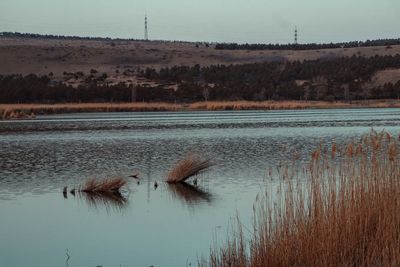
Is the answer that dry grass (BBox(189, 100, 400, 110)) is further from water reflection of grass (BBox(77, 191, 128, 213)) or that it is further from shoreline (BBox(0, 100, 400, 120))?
water reflection of grass (BBox(77, 191, 128, 213))

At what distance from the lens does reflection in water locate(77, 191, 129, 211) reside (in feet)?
41.4

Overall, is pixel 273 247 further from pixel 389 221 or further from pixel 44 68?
pixel 44 68

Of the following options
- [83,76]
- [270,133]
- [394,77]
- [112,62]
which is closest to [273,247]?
[270,133]

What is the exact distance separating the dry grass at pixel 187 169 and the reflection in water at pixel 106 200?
1.57 meters

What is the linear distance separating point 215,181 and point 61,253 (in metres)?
6.15

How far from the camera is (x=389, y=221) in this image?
6.94 metres

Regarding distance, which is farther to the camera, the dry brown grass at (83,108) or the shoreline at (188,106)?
the shoreline at (188,106)

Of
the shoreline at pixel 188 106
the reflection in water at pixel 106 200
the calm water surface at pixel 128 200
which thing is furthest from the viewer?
the shoreline at pixel 188 106

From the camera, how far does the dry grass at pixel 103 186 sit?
14414 millimetres

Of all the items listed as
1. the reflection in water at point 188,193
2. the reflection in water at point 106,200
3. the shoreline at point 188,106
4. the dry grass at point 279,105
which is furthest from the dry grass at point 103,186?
the dry grass at point 279,105

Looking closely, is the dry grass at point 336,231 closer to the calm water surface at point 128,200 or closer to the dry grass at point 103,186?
the calm water surface at point 128,200

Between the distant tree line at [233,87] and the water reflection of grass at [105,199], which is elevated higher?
the distant tree line at [233,87]

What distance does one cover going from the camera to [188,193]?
1381cm

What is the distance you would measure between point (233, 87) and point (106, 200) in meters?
52.2
